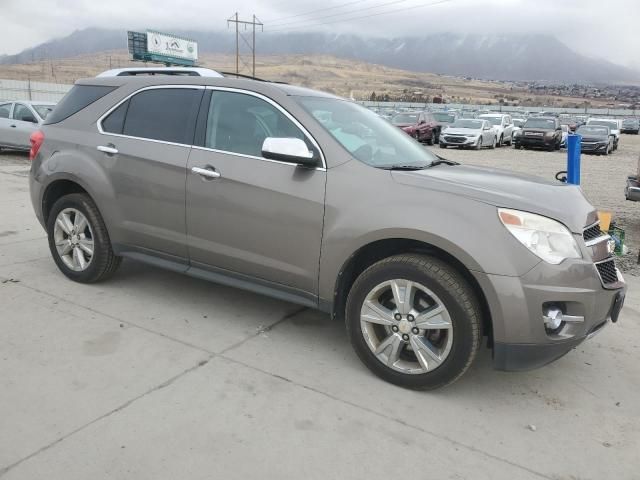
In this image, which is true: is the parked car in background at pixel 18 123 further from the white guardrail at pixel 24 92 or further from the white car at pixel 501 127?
the white car at pixel 501 127

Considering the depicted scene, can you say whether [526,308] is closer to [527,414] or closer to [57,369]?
[527,414]

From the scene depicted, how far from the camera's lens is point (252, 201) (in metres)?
3.65

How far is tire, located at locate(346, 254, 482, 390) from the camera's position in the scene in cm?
302

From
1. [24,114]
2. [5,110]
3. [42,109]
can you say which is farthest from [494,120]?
[5,110]

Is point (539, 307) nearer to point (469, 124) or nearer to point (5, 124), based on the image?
point (5, 124)

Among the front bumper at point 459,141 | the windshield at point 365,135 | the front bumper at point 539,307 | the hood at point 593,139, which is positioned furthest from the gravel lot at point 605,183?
the front bumper at point 539,307

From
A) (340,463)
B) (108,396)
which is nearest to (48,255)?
(108,396)

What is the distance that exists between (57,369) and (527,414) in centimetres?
277

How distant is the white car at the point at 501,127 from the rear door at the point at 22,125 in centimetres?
2075

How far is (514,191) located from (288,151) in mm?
1358

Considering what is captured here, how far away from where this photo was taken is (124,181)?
14.0 ft

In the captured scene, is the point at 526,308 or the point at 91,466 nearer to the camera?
the point at 91,466

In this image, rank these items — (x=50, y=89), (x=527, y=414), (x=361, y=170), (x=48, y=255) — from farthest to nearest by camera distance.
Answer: (x=50, y=89), (x=48, y=255), (x=361, y=170), (x=527, y=414)

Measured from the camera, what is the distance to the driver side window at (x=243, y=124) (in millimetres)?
3711
